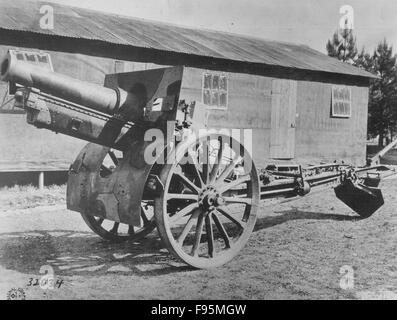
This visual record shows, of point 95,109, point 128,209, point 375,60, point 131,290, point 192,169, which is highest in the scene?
point 375,60

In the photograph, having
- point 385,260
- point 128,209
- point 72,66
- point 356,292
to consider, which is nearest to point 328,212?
point 385,260

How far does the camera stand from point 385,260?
539 cm

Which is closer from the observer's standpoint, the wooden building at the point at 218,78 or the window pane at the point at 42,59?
the window pane at the point at 42,59

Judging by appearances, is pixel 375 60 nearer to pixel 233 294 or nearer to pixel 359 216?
pixel 359 216

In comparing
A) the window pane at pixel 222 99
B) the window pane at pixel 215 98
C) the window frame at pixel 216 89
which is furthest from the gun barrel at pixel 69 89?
the window pane at pixel 222 99

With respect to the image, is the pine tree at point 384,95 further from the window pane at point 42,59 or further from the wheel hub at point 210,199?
the wheel hub at point 210,199

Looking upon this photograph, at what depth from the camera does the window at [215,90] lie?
12914mm

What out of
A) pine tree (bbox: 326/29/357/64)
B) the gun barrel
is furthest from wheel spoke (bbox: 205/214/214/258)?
pine tree (bbox: 326/29/357/64)

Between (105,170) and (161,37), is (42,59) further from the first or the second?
(105,170)

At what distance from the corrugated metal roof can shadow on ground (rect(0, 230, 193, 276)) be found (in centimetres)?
514

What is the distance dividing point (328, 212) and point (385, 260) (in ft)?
8.96

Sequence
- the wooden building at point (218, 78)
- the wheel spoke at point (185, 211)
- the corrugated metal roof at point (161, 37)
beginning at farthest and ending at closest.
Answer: the corrugated metal roof at point (161, 37) < the wooden building at point (218, 78) < the wheel spoke at point (185, 211)

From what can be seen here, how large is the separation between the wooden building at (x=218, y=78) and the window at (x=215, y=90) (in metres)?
0.03

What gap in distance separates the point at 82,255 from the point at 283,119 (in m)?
10.3
